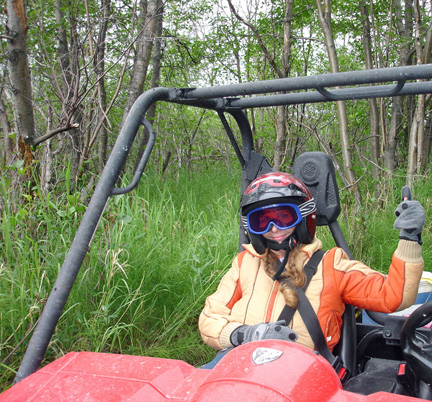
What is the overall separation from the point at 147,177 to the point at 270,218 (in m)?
3.32

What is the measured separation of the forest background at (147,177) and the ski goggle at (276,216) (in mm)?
882

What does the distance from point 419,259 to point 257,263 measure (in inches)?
28.2

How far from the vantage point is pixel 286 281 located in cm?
204

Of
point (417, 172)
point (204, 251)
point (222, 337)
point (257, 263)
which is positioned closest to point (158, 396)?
point (222, 337)

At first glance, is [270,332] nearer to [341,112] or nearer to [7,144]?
[7,144]

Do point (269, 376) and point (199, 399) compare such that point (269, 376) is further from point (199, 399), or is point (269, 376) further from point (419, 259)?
point (419, 259)

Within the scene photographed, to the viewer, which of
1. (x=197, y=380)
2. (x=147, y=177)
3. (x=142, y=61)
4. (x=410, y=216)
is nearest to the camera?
(x=197, y=380)

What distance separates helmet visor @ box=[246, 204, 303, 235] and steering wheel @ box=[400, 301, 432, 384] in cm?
68

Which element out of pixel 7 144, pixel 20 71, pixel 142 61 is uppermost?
pixel 142 61

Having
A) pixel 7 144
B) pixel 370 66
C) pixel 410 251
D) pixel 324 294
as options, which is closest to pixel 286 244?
pixel 324 294

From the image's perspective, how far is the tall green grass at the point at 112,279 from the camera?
8.48 ft

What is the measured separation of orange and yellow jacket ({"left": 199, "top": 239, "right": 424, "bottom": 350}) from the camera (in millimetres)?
1842

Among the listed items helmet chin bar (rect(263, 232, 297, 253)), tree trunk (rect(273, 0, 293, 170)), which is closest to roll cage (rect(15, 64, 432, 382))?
helmet chin bar (rect(263, 232, 297, 253))

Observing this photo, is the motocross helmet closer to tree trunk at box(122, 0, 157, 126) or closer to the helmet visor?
the helmet visor
